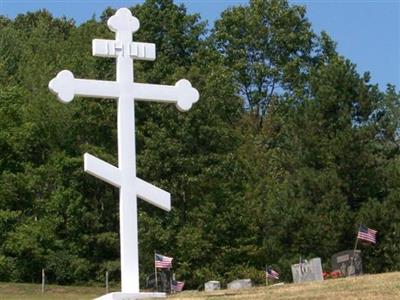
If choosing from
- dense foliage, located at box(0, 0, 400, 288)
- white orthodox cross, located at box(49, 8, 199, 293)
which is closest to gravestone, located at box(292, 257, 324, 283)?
dense foliage, located at box(0, 0, 400, 288)

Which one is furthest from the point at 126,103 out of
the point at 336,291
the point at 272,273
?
the point at 272,273

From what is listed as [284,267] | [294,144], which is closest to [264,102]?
[294,144]

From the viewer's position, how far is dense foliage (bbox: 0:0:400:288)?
33531 millimetres

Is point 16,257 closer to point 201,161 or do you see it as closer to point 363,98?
point 201,161

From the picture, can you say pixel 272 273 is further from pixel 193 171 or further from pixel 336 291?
pixel 336 291

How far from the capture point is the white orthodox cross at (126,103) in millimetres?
15180

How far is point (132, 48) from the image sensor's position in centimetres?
1608

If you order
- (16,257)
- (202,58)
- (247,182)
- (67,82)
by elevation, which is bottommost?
(67,82)

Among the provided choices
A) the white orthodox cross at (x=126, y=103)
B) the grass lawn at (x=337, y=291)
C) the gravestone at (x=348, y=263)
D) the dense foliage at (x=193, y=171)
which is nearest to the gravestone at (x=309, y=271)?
the gravestone at (x=348, y=263)

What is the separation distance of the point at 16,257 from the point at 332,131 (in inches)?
589

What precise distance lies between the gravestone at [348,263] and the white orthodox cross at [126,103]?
1103cm

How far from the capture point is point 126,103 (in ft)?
51.8

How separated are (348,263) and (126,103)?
40.5 feet

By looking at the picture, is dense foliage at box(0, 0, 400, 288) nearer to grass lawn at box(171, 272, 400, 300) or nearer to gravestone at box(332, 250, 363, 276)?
gravestone at box(332, 250, 363, 276)
